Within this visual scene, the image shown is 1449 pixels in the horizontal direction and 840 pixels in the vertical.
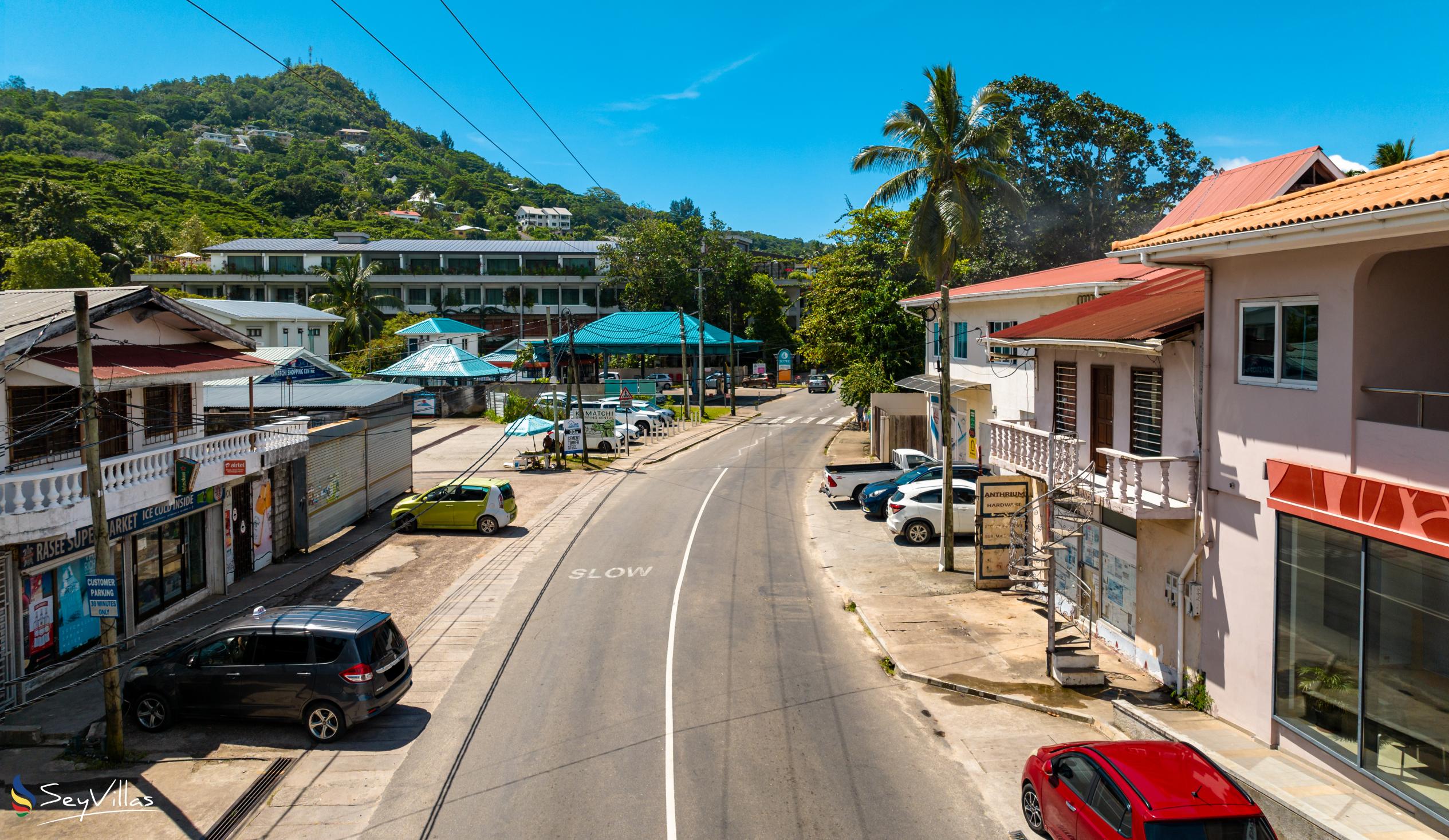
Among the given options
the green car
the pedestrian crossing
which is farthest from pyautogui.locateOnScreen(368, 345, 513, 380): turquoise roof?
the green car

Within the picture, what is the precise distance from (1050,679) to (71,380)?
1725 cm

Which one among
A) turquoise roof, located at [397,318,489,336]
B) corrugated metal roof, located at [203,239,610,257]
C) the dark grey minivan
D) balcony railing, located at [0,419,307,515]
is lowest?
the dark grey minivan

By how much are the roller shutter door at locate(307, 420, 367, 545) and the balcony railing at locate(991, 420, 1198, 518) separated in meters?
18.9

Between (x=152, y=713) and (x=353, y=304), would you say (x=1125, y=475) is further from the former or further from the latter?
(x=353, y=304)

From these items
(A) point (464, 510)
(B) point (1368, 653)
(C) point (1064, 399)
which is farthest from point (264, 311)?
(B) point (1368, 653)

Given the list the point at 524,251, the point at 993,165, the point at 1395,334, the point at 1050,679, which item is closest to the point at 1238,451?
the point at 1395,334

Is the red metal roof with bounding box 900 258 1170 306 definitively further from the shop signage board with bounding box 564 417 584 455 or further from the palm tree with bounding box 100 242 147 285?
the palm tree with bounding box 100 242 147 285

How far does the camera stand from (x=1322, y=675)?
10.4 m

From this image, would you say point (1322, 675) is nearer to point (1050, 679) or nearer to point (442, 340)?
point (1050, 679)

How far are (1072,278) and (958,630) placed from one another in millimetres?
13690

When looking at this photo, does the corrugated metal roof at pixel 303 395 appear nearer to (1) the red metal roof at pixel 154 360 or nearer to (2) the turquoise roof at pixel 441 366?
(1) the red metal roof at pixel 154 360

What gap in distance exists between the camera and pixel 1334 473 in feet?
32.7

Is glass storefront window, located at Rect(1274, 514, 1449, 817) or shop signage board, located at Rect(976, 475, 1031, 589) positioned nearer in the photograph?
glass storefront window, located at Rect(1274, 514, 1449, 817)

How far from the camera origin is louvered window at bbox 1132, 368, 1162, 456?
14.7 metres
